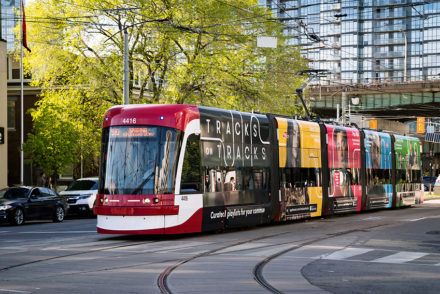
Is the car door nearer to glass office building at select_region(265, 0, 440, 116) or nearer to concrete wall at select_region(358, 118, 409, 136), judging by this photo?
concrete wall at select_region(358, 118, 409, 136)

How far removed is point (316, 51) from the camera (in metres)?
129

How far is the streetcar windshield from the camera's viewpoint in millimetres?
17422

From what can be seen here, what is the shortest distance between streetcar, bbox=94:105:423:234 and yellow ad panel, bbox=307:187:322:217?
0.11 ft

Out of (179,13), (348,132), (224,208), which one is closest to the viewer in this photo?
(224,208)

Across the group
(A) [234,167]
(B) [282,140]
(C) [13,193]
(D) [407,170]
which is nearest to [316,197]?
(B) [282,140]

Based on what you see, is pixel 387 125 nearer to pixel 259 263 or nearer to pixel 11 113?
pixel 11 113

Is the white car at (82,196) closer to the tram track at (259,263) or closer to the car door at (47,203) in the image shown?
the car door at (47,203)

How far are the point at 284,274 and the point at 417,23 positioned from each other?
120663 mm

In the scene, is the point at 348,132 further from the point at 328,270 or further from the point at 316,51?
the point at 316,51

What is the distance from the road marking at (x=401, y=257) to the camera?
13883 millimetres

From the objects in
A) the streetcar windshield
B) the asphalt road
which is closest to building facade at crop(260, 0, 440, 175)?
the asphalt road

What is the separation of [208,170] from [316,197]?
8.05m

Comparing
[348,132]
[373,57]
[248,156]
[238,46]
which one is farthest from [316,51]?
[248,156]

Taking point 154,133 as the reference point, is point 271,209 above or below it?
below
